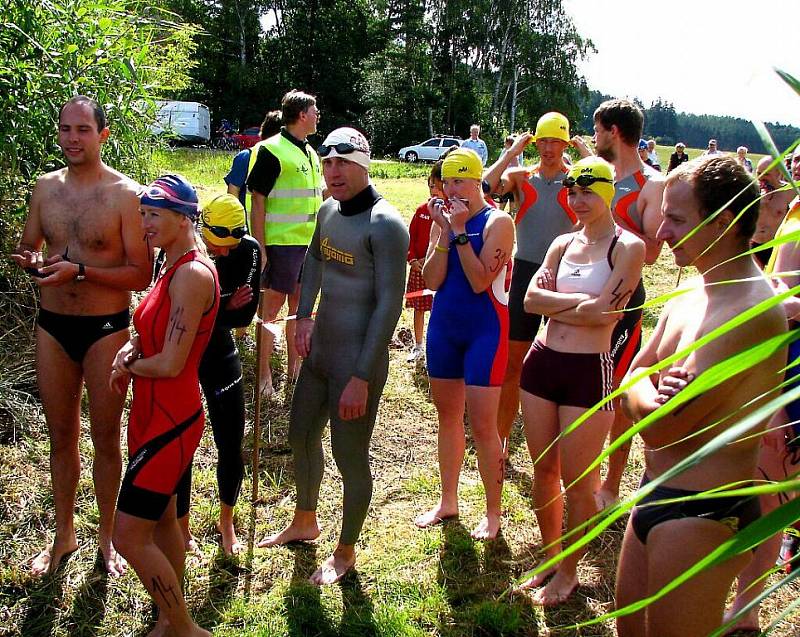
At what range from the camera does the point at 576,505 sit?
10.8ft

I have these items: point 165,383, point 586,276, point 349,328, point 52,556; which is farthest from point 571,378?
point 52,556

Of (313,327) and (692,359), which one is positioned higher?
(692,359)

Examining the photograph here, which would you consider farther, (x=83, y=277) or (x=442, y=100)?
(x=442, y=100)

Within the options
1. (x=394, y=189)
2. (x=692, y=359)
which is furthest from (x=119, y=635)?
(x=394, y=189)

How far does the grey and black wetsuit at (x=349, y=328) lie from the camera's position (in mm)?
3238

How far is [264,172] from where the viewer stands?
5414 mm

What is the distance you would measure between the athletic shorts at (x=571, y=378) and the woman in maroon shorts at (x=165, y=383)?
156 centimetres

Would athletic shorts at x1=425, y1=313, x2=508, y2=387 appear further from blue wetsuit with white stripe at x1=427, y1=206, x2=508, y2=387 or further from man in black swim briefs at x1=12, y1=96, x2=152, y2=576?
man in black swim briefs at x1=12, y1=96, x2=152, y2=576

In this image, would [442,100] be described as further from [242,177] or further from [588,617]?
[588,617]

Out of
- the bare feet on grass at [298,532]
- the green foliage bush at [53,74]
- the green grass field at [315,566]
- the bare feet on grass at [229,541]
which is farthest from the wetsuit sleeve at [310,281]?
the green foliage bush at [53,74]

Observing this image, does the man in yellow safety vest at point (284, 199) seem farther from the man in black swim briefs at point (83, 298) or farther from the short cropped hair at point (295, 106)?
the man in black swim briefs at point (83, 298)

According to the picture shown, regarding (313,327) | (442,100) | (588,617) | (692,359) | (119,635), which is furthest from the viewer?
(442,100)

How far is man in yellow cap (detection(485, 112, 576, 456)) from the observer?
4.60 m

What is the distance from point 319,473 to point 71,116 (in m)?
2.21
